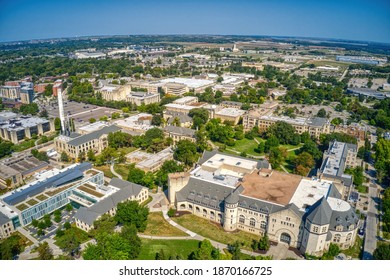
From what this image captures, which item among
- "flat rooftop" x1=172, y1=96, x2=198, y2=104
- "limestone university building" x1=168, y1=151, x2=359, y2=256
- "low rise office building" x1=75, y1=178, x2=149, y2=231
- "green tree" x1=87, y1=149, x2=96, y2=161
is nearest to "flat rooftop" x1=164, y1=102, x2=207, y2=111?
"flat rooftop" x1=172, y1=96, x2=198, y2=104

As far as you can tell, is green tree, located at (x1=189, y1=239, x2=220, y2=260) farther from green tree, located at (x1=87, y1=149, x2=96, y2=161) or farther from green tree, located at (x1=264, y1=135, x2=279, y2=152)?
green tree, located at (x1=264, y1=135, x2=279, y2=152)

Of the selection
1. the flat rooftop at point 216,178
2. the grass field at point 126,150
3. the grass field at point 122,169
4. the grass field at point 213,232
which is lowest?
the grass field at point 213,232

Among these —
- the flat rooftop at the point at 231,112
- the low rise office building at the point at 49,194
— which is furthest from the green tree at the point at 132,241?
the flat rooftop at the point at 231,112

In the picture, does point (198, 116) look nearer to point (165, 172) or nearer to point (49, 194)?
point (165, 172)

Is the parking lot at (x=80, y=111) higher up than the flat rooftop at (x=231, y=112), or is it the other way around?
the flat rooftop at (x=231, y=112)

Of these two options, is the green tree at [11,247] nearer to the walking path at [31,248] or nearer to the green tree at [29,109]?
the walking path at [31,248]

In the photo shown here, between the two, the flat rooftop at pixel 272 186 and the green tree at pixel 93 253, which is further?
the flat rooftop at pixel 272 186

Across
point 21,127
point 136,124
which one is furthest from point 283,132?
point 21,127

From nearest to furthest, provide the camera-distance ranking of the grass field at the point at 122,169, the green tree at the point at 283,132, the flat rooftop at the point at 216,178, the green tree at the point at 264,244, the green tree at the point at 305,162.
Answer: the green tree at the point at 264,244
the flat rooftop at the point at 216,178
the green tree at the point at 305,162
the grass field at the point at 122,169
the green tree at the point at 283,132
